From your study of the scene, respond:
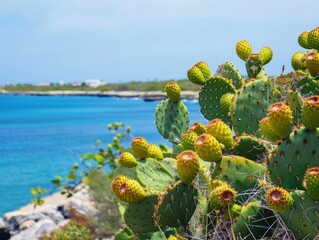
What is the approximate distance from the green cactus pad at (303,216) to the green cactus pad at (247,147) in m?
0.40

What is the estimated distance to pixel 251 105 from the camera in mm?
2299

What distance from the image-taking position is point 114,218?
338 inches

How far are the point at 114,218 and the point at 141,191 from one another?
6.68 m

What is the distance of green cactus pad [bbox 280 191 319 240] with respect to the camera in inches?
64.2

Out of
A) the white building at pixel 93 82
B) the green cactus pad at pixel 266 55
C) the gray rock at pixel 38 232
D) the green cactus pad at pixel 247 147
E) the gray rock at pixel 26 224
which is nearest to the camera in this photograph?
the green cactus pad at pixel 247 147

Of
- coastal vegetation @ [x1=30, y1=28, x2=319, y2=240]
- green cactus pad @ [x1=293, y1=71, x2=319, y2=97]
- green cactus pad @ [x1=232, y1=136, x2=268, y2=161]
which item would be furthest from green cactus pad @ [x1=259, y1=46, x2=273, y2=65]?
green cactus pad @ [x1=232, y1=136, x2=268, y2=161]

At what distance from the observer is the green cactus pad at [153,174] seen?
2.26m

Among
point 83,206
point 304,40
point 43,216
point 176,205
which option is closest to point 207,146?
point 176,205

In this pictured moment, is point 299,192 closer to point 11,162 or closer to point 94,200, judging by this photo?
point 94,200

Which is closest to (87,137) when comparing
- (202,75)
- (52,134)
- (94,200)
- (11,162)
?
(52,134)

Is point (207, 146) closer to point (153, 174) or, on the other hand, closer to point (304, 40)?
point (153, 174)

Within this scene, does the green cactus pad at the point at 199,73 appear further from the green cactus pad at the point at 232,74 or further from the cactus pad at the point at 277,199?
the cactus pad at the point at 277,199

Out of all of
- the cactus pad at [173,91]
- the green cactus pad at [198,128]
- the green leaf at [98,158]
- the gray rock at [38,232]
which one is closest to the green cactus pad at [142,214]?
the green cactus pad at [198,128]

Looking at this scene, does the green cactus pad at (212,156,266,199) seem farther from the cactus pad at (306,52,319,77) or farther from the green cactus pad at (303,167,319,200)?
the cactus pad at (306,52,319,77)
